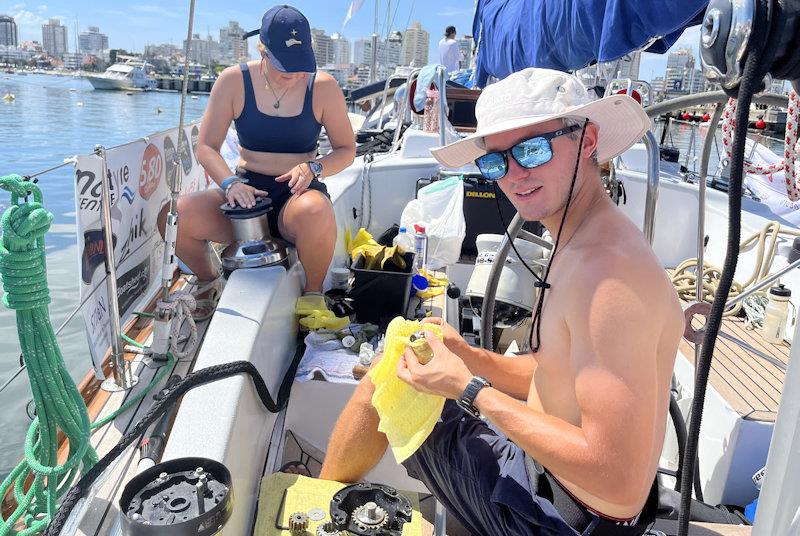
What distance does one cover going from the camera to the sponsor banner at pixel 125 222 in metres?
1.81

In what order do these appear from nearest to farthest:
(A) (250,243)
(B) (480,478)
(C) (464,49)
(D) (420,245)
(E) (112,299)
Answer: (B) (480,478), (E) (112,299), (A) (250,243), (D) (420,245), (C) (464,49)

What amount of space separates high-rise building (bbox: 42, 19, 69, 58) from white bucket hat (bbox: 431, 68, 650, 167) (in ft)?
277

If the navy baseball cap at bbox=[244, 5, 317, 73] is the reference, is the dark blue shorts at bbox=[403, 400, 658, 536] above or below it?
below

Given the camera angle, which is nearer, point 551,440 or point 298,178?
point 551,440

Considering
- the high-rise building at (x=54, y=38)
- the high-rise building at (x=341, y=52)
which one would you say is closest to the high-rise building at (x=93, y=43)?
the high-rise building at (x=54, y=38)

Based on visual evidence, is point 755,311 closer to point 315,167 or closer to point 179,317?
point 315,167

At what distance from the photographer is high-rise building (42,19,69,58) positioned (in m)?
71.5

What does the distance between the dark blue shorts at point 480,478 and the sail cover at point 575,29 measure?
1230 mm

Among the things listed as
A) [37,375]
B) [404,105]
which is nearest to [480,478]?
[37,375]

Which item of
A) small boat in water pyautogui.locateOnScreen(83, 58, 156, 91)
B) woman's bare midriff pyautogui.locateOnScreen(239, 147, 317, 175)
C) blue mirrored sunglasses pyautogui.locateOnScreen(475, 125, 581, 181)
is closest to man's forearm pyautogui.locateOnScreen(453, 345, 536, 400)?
blue mirrored sunglasses pyautogui.locateOnScreen(475, 125, 581, 181)

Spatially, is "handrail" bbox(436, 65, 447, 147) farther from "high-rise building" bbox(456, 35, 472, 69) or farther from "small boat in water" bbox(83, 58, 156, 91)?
"small boat in water" bbox(83, 58, 156, 91)

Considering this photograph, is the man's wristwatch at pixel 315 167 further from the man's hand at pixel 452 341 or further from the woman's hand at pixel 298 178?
the man's hand at pixel 452 341

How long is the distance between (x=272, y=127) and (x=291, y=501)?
5.55ft

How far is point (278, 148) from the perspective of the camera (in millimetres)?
2725
